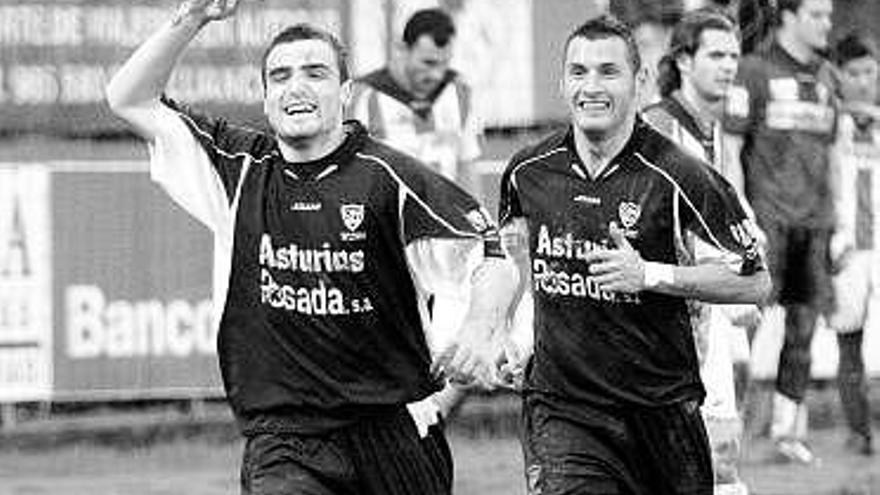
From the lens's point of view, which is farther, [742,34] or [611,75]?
[742,34]

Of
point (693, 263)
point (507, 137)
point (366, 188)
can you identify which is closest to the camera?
point (366, 188)

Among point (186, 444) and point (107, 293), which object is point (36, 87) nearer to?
point (107, 293)

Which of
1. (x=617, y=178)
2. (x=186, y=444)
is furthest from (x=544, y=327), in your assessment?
(x=186, y=444)

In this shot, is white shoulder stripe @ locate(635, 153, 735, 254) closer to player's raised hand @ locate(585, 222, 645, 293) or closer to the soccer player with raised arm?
player's raised hand @ locate(585, 222, 645, 293)

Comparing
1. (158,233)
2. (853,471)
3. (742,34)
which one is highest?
(742,34)

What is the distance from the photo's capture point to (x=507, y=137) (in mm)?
16078

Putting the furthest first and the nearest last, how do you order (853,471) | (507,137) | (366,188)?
(507,137) → (853,471) → (366,188)

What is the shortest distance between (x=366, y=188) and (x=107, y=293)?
23.5ft

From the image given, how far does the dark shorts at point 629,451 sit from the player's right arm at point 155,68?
167 cm

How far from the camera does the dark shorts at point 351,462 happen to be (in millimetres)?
8547

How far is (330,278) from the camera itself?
8.57 m

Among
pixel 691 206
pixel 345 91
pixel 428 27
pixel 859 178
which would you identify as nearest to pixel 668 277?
pixel 691 206

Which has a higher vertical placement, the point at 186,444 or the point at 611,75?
the point at 611,75

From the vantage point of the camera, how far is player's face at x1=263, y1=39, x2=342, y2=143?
28.1 ft
